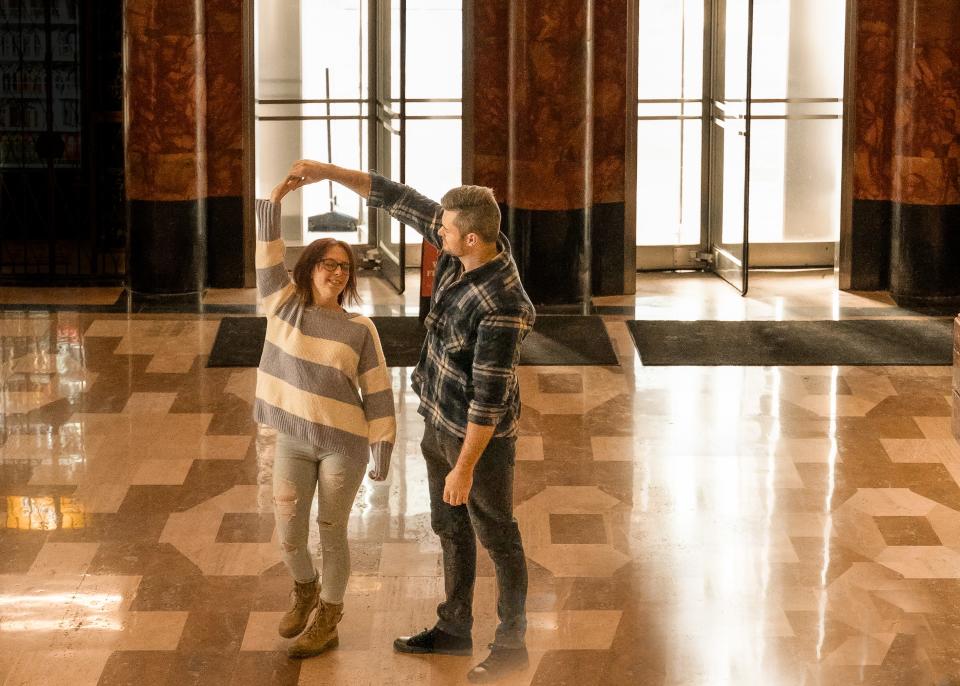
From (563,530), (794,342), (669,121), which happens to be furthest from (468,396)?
(669,121)

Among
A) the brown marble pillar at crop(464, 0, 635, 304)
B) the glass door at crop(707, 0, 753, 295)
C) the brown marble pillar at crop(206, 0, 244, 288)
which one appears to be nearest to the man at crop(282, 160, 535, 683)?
the brown marble pillar at crop(464, 0, 635, 304)

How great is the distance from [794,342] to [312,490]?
205 inches

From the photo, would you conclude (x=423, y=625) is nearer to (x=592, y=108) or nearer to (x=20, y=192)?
(x=592, y=108)

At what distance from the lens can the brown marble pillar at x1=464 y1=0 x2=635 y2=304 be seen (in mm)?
10203

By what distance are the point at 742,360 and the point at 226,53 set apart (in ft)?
13.7

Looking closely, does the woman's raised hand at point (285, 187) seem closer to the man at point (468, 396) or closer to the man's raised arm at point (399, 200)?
the man at point (468, 396)

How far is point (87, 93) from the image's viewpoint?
11000 mm

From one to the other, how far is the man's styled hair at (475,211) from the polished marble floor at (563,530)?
144 cm

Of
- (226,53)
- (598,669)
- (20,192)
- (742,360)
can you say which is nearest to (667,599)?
(598,669)

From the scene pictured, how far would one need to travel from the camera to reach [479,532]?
4.99 meters

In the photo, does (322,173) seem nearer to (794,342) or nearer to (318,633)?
(318,633)

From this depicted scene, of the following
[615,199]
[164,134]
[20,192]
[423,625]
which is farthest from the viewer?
[20,192]

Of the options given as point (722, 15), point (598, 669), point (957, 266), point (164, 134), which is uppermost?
point (722, 15)

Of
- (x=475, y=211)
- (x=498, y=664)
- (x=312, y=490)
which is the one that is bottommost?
(x=498, y=664)
